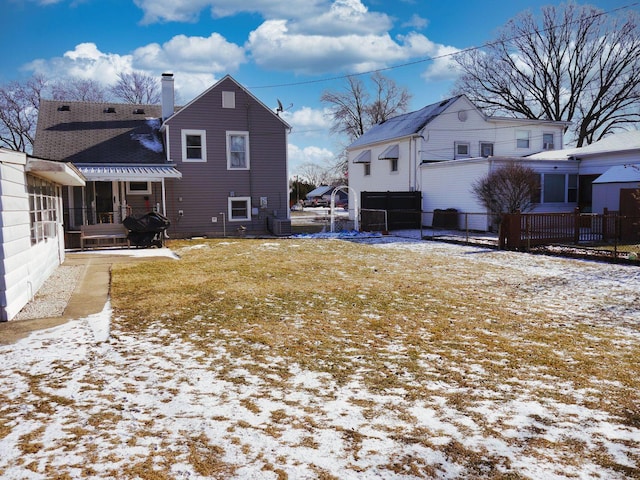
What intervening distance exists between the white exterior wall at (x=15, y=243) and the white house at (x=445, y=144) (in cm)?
1984

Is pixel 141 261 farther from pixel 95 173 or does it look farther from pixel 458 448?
pixel 458 448

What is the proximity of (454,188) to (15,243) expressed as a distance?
20.6 m

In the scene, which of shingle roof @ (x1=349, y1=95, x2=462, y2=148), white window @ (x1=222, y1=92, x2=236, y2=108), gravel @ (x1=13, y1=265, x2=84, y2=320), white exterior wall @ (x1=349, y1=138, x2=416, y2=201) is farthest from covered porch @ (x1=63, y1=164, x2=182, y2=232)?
shingle roof @ (x1=349, y1=95, x2=462, y2=148)

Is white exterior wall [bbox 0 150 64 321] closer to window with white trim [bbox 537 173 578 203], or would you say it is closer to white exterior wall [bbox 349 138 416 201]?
window with white trim [bbox 537 173 578 203]

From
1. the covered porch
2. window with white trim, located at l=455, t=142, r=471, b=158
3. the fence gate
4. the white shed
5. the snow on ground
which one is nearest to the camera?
the snow on ground

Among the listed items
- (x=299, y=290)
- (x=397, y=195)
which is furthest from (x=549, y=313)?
(x=397, y=195)

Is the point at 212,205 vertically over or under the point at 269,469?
over

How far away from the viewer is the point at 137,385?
192 inches

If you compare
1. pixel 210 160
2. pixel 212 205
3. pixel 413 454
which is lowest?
pixel 413 454

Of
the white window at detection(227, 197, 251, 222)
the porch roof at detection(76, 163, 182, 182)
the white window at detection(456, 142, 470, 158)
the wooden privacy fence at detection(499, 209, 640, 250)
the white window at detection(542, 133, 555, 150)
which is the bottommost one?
the wooden privacy fence at detection(499, 209, 640, 250)

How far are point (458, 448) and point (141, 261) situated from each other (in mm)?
12171

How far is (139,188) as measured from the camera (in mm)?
21859

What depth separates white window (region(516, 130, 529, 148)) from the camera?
1169 inches

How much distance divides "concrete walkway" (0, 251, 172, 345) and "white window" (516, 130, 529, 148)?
2388 cm
